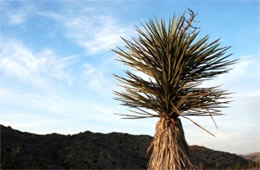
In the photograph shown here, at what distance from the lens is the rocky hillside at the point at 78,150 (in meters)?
19.3

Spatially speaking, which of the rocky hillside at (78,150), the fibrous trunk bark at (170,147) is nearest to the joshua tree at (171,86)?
the fibrous trunk bark at (170,147)

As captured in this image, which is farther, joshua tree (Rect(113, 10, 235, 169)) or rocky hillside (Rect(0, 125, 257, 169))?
rocky hillside (Rect(0, 125, 257, 169))

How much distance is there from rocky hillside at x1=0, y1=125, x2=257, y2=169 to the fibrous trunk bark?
8872mm

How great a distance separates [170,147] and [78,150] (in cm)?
1529

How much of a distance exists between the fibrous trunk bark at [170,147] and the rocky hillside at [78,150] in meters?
8.87

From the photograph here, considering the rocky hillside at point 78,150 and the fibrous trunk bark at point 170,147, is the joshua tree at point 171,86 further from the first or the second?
the rocky hillside at point 78,150

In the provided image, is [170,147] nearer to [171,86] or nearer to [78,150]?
[171,86]

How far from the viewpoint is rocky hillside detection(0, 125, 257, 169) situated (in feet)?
63.4

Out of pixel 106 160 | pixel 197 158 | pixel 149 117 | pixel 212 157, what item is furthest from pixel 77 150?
pixel 149 117

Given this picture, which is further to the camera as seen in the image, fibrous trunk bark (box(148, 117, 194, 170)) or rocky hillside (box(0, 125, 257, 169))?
rocky hillside (box(0, 125, 257, 169))

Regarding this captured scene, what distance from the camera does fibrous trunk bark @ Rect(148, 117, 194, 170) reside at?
770cm

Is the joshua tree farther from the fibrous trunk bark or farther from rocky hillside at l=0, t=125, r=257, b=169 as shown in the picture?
rocky hillside at l=0, t=125, r=257, b=169

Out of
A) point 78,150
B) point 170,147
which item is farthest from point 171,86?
point 78,150

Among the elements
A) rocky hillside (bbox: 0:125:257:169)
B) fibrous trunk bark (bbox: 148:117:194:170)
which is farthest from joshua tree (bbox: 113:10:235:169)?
rocky hillside (bbox: 0:125:257:169)
